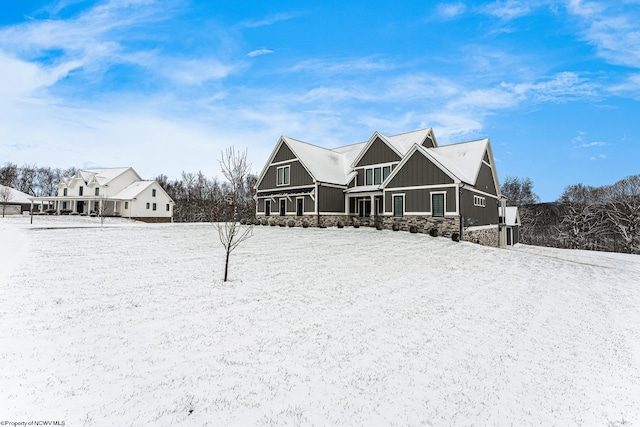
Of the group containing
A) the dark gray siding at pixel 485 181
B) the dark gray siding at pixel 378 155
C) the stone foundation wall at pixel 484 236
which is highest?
the dark gray siding at pixel 378 155

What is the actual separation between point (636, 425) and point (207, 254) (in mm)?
13106

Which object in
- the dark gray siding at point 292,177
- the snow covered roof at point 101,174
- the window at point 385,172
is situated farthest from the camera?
the snow covered roof at point 101,174

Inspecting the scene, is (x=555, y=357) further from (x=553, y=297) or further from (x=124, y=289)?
(x=124, y=289)

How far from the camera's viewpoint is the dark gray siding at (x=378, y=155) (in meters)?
26.4

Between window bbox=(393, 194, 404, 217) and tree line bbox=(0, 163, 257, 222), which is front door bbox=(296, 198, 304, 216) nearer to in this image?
window bbox=(393, 194, 404, 217)

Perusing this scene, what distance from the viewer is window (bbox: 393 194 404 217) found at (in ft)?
76.1

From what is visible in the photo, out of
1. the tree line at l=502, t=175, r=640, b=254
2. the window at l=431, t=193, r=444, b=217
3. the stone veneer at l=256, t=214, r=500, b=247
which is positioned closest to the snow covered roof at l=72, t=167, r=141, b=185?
the stone veneer at l=256, t=214, r=500, b=247

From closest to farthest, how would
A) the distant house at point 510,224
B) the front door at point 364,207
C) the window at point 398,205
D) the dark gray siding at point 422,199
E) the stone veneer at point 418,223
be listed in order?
the dark gray siding at point 422,199 < the stone veneer at point 418,223 < the window at point 398,205 < the front door at point 364,207 < the distant house at point 510,224

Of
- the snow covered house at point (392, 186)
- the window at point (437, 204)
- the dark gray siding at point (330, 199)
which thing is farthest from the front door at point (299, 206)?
the window at point (437, 204)

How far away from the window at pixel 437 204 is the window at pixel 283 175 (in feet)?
47.5

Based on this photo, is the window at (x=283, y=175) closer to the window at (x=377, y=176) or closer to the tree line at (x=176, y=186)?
the window at (x=377, y=176)

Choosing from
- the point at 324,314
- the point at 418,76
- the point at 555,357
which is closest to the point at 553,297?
the point at 555,357

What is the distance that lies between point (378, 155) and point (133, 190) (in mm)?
38882

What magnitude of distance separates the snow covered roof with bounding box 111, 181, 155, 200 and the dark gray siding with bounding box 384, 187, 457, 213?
1542 inches
